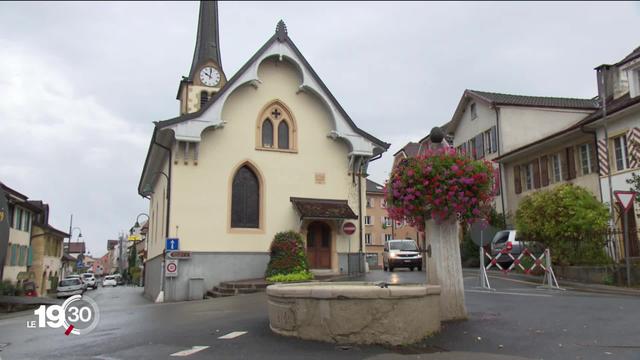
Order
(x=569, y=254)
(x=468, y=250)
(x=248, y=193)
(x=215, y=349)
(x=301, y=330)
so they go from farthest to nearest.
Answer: (x=468, y=250) → (x=248, y=193) → (x=569, y=254) → (x=301, y=330) → (x=215, y=349)

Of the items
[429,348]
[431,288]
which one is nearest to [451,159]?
[431,288]

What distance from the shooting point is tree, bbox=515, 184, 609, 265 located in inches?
744

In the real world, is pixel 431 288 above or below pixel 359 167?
below

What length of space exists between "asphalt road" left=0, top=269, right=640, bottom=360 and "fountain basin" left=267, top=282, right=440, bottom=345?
18 centimetres

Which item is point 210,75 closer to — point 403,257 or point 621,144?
point 403,257

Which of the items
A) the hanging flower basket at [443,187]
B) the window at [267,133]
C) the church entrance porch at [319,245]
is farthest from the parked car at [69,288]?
the hanging flower basket at [443,187]

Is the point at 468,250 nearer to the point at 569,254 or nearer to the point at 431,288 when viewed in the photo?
the point at 569,254

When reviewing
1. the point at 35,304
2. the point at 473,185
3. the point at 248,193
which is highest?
the point at 248,193

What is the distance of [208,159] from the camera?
21266mm

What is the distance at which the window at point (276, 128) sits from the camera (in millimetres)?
22703

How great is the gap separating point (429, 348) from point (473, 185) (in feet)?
9.39

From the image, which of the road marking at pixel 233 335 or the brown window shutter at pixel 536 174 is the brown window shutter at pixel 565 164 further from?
the road marking at pixel 233 335

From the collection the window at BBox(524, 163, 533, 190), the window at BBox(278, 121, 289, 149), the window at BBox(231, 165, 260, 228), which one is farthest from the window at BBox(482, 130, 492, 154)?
the window at BBox(231, 165, 260, 228)

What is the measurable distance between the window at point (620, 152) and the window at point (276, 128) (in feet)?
47.9
